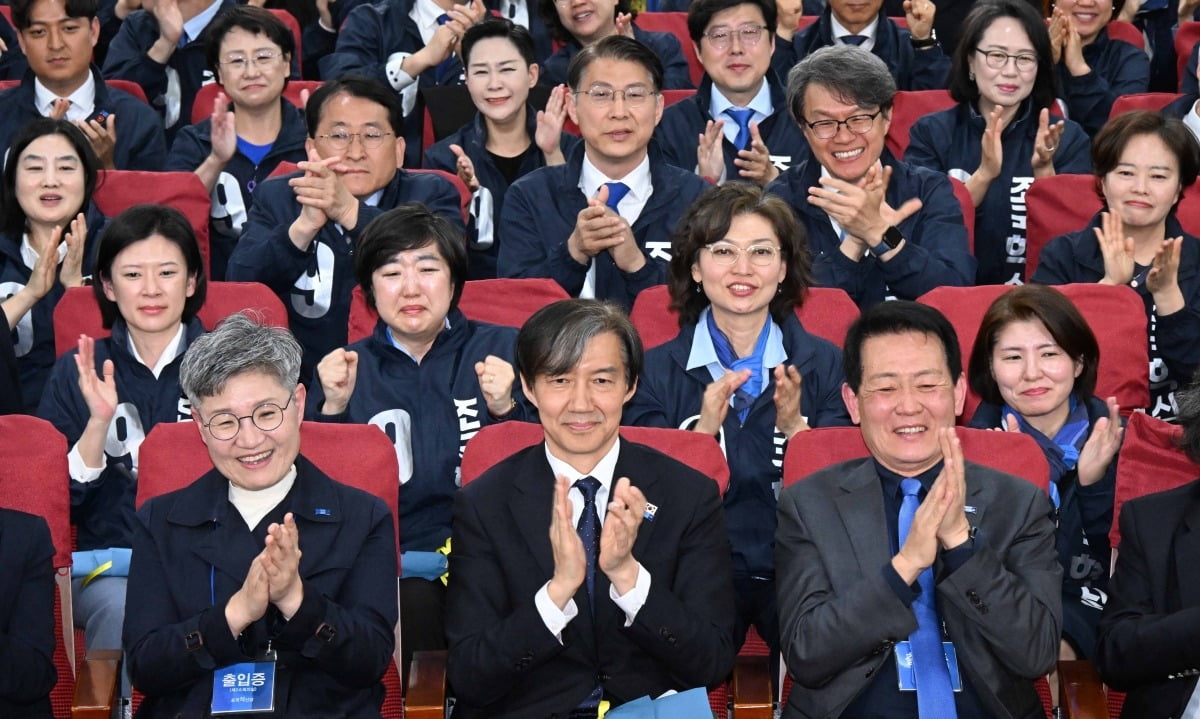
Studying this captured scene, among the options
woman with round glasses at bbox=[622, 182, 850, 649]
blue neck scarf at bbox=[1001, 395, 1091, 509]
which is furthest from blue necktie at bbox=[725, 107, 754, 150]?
blue neck scarf at bbox=[1001, 395, 1091, 509]

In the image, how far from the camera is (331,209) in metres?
4.64

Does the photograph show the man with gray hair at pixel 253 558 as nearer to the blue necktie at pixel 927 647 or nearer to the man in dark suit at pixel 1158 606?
the blue necktie at pixel 927 647

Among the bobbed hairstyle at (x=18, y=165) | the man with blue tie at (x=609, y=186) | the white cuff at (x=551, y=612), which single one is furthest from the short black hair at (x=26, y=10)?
the white cuff at (x=551, y=612)

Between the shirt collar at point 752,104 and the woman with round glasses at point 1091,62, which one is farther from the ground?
the woman with round glasses at point 1091,62

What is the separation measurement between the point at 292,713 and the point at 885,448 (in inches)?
48.1

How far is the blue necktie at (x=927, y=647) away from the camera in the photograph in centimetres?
307

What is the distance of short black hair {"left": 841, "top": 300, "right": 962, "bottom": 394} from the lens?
3324 millimetres

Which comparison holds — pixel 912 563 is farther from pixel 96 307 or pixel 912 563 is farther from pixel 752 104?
pixel 752 104

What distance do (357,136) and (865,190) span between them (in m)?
1.50

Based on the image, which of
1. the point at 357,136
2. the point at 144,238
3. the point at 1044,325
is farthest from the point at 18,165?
the point at 1044,325

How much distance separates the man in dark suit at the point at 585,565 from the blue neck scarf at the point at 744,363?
59 cm

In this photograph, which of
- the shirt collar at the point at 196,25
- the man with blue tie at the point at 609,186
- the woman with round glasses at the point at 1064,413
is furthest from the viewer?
the shirt collar at the point at 196,25

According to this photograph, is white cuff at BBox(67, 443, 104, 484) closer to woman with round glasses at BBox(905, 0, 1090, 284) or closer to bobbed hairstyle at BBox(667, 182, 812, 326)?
bobbed hairstyle at BBox(667, 182, 812, 326)

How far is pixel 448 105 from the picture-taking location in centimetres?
582
